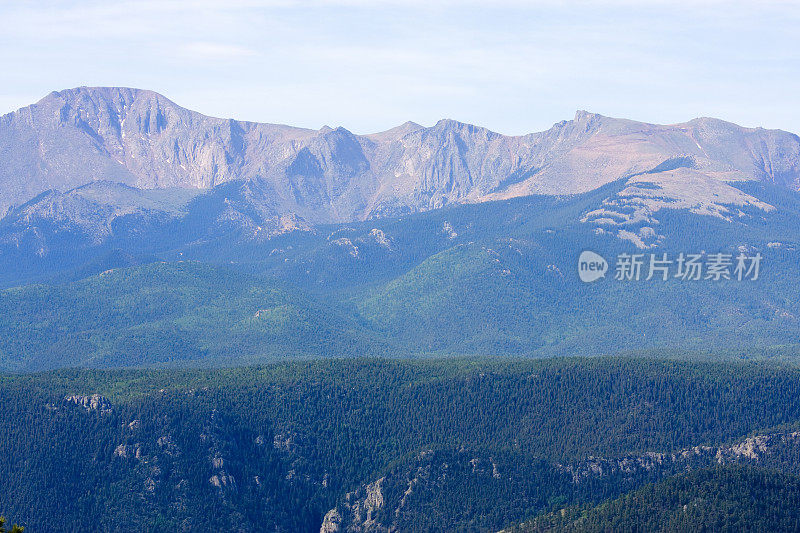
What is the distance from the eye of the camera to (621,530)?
608 feet

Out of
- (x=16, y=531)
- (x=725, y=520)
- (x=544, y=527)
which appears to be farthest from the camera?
(x=544, y=527)

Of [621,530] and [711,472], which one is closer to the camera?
[621,530]

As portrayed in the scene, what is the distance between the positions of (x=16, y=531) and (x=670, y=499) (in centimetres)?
Result: 11168

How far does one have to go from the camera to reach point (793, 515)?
185 meters

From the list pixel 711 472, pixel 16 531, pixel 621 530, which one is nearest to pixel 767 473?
pixel 711 472

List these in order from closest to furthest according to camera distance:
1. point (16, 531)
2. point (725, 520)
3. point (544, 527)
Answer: point (16, 531) < point (725, 520) < point (544, 527)

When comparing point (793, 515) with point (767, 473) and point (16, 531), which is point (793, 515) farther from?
point (16, 531)

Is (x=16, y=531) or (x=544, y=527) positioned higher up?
Answer: (x=16, y=531)

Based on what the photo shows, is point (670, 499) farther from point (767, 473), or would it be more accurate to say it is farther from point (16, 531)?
point (16, 531)

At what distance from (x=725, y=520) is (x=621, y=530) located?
13.8 metres

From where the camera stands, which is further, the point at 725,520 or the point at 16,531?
the point at 725,520

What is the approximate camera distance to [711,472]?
650ft

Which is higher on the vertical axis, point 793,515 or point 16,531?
point 16,531

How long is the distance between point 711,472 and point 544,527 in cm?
2525
